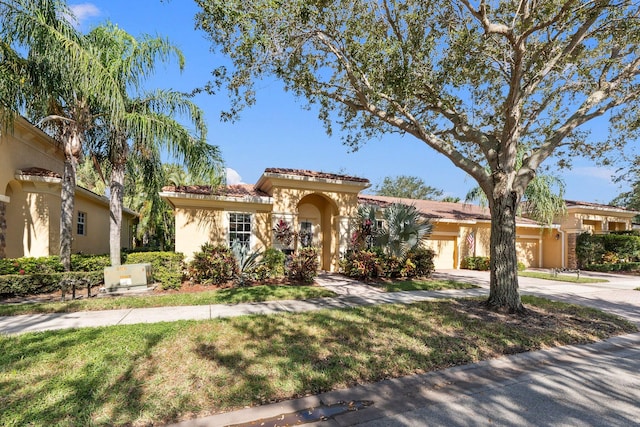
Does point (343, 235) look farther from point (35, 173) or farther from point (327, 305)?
point (35, 173)

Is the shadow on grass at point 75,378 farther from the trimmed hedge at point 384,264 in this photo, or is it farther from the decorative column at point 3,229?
the decorative column at point 3,229

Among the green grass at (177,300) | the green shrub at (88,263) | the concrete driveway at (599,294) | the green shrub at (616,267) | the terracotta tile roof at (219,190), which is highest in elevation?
the terracotta tile roof at (219,190)

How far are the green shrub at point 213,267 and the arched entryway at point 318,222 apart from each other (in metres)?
4.11

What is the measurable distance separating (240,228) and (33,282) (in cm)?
640

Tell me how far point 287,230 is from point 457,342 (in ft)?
26.4

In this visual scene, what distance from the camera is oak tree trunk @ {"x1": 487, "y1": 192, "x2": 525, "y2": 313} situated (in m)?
6.84

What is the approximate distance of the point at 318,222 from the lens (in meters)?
14.7

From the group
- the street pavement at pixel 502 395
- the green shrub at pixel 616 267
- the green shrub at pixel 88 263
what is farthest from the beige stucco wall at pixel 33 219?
the green shrub at pixel 616 267

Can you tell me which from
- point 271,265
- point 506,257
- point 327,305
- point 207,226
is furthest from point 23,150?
point 506,257

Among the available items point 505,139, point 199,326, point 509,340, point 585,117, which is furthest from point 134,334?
point 585,117

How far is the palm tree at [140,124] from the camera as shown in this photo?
924 cm

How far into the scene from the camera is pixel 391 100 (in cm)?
737

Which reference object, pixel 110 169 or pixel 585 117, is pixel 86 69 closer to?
pixel 110 169

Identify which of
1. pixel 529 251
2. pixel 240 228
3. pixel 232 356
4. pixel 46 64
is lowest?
pixel 529 251
